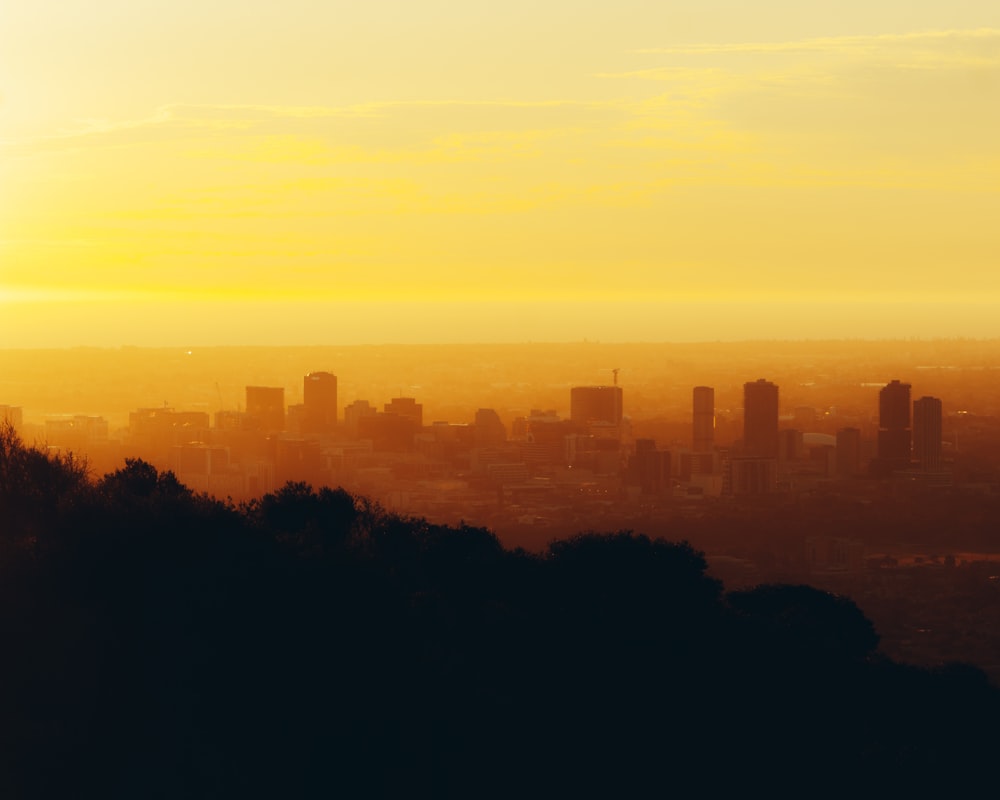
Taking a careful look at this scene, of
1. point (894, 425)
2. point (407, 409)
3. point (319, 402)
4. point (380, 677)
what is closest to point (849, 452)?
point (894, 425)

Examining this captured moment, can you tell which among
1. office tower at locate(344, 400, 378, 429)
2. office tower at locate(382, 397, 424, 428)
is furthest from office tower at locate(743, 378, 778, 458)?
office tower at locate(344, 400, 378, 429)

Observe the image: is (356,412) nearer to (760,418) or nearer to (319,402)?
(319,402)

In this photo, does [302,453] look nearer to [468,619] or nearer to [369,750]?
[468,619]

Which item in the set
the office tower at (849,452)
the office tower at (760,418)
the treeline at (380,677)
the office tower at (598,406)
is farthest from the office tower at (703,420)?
the treeline at (380,677)

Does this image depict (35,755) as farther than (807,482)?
No

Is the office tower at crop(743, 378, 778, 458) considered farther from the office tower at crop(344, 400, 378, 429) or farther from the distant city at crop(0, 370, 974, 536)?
the office tower at crop(344, 400, 378, 429)

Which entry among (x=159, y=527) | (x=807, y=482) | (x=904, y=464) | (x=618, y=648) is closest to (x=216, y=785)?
(x=159, y=527)
